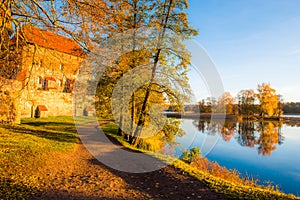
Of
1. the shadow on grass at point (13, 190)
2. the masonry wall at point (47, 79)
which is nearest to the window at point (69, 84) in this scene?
the masonry wall at point (47, 79)

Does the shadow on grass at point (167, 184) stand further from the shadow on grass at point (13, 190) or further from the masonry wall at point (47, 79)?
the masonry wall at point (47, 79)

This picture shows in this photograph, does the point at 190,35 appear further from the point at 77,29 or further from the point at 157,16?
the point at 77,29

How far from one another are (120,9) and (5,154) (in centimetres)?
579

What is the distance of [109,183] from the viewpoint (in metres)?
4.93

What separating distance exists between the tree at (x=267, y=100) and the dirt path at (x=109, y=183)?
46.9 metres

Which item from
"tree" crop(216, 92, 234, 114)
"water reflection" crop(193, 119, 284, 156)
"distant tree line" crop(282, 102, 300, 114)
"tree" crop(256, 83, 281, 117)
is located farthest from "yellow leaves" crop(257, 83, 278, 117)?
"distant tree line" crop(282, 102, 300, 114)

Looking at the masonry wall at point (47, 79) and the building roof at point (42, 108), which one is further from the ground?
the masonry wall at point (47, 79)

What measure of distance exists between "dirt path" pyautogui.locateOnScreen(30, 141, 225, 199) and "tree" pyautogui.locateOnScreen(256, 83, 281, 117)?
46858 millimetres

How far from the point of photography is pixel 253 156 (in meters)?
13.7

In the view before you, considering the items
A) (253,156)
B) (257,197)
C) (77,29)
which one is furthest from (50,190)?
(253,156)

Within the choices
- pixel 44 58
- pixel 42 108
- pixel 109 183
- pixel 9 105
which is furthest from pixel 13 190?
pixel 42 108

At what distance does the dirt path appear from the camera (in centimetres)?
425

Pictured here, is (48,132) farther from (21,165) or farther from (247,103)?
(247,103)

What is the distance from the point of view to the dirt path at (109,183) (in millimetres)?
4246
